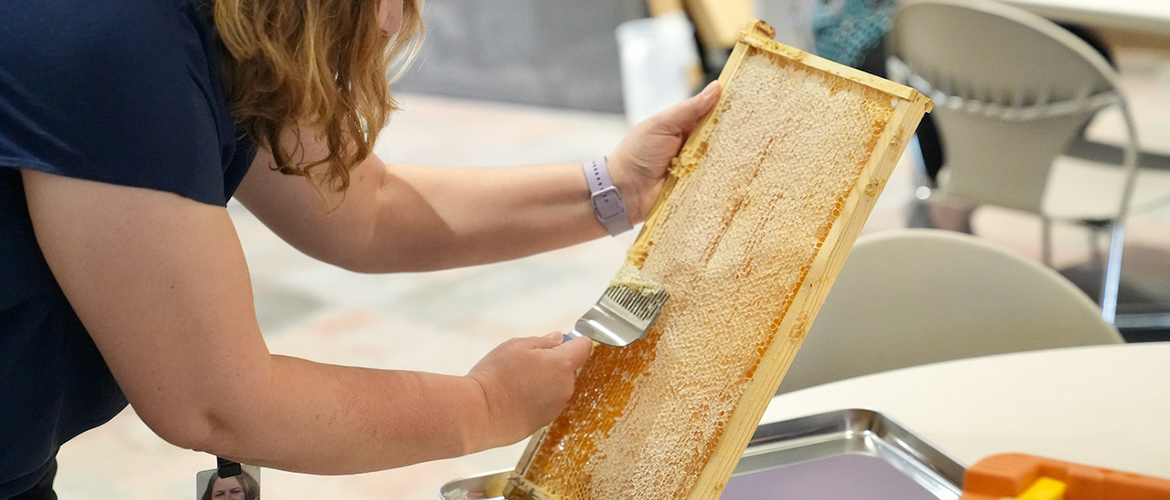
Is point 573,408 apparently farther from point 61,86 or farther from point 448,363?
point 448,363

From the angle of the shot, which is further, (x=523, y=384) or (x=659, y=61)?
(x=659, y=61)

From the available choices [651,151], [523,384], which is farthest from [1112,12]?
[523,384]

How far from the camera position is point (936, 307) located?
1.60 m

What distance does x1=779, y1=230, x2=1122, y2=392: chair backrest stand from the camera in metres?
1.56

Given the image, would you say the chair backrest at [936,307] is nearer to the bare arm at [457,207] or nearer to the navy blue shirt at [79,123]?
the bare arm at [457,207]

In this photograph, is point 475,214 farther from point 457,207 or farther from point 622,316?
point 622,316

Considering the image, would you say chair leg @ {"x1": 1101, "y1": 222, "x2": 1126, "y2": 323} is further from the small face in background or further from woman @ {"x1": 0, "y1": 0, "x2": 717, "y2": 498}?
the small face in background

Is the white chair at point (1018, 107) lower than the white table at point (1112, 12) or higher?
lower

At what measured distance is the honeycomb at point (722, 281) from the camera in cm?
104

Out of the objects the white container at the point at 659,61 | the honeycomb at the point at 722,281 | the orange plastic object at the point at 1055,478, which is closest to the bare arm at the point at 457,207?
the honeycomb at the point at 722,281

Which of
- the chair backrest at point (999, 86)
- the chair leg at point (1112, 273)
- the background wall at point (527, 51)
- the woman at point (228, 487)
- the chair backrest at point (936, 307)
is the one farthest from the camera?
the background wall at point (527, 51)

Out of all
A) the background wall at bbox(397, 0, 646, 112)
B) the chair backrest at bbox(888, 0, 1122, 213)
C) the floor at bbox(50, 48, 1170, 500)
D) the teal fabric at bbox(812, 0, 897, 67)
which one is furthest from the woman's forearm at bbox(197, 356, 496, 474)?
the background wall at bbox(397, 0, 646, 112)

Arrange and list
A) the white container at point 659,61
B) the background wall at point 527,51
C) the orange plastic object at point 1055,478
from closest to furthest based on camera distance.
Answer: the orange plastic object at point 1055,478 < the white container at point 659,61 < the background wall at point 527,51

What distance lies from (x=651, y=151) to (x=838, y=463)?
0.43 metres
